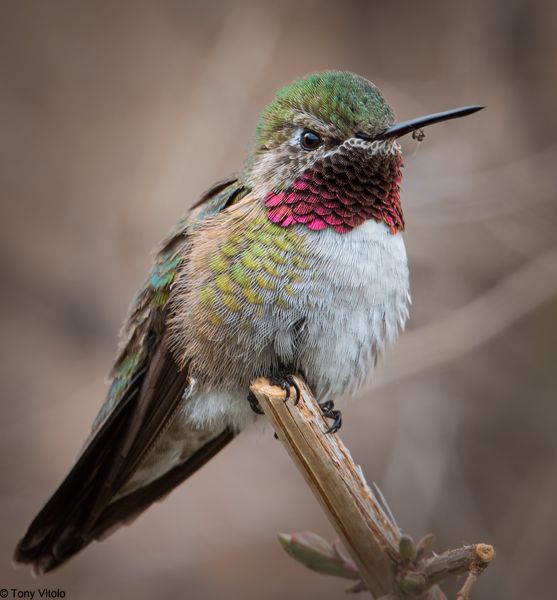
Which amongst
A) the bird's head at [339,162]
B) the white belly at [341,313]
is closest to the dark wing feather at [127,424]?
the white belly at [341,313]

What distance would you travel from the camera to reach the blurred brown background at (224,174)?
4.98 metres

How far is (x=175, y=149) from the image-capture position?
5875mm

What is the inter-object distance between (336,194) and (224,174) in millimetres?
2950

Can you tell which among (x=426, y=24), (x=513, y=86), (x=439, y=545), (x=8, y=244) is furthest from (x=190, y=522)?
(x=426, y=24)

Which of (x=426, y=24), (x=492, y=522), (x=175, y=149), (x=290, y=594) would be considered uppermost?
(x=426, y=24)

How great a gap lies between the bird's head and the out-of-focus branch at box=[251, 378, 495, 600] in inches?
28.5

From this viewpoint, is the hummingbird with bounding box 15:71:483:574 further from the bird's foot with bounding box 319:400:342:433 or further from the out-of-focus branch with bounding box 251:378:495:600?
the out-of-focus branch with bounding box 251:378:495:600

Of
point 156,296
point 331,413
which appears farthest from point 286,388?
point 156,296

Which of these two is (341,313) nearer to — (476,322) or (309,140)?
(309,140)

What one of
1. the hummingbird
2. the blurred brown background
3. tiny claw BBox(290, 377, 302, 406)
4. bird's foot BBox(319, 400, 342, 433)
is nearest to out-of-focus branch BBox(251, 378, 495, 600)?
tiny claw BBox(290, 377, 302, 406)

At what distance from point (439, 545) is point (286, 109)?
9.79 ft

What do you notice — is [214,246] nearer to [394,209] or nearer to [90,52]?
[394,209]

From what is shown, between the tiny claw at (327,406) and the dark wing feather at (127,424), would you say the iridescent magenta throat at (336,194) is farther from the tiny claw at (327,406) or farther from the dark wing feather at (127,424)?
the tiny claw at (327,406)

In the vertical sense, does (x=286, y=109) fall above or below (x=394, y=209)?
above
